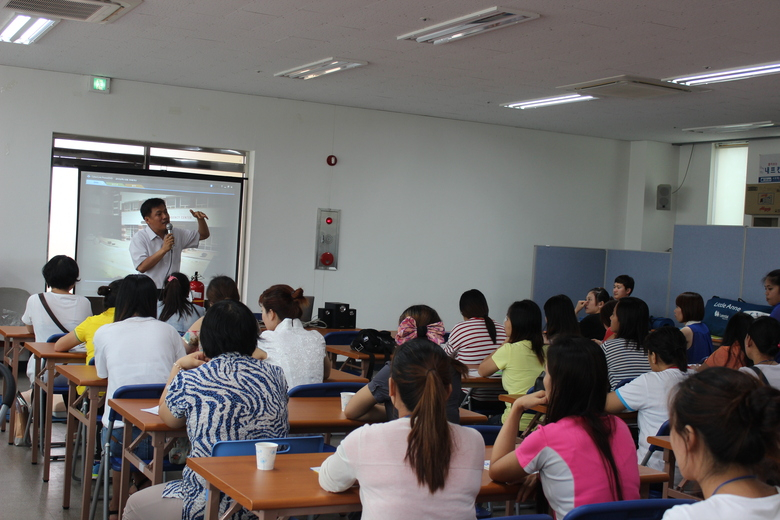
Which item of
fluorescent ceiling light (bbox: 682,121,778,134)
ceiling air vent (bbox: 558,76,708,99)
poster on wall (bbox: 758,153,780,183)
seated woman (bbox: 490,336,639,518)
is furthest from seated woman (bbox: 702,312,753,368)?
poster on wall (bbox: 758,153,780,183)

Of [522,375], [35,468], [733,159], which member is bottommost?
[35,468]

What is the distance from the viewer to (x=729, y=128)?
8.94 metres

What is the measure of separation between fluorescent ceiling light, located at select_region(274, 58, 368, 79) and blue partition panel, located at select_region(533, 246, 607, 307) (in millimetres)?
4080

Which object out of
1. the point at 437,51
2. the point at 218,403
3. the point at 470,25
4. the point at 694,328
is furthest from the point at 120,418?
the point at 694,328

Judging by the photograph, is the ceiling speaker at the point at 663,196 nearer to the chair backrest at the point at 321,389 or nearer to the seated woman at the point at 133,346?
the chair backrest at the point at 321,389

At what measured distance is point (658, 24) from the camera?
492 centimetres

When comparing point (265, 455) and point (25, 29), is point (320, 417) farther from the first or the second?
point (25, 29)

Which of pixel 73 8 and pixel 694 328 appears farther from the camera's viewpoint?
pixel 694 328

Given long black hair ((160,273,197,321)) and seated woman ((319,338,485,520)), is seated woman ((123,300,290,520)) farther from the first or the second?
long black hair ((160,273,197,321))

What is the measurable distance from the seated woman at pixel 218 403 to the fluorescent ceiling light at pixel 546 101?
18.4 ft

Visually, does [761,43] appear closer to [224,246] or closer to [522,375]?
[522,375]

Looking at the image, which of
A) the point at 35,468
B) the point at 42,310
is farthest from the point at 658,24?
the point at 35,468

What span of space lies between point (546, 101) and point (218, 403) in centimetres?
609

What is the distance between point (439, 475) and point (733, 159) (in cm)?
936
